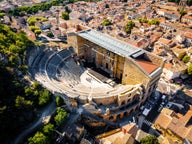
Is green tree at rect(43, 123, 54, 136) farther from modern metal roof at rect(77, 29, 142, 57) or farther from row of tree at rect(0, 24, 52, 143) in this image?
modern metal roof at rect(77, 29, 142, 57)

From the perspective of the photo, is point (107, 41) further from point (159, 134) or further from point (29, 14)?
point (29, 14)

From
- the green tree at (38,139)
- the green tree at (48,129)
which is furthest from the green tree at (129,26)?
the green tree at (38,139)

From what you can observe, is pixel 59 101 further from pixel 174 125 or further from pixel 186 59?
pixel 186 59

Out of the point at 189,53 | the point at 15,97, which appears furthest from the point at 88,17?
the point at 15,97

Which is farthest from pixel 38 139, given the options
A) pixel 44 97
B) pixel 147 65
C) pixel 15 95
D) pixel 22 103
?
pixel 147 65

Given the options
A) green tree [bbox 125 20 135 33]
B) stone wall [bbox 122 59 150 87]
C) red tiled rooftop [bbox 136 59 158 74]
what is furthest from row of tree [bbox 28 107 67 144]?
green tree [bbox 125 20 135 33]

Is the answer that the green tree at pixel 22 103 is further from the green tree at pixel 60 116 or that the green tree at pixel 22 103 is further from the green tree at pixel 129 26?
the green tree at pixel 129 26
